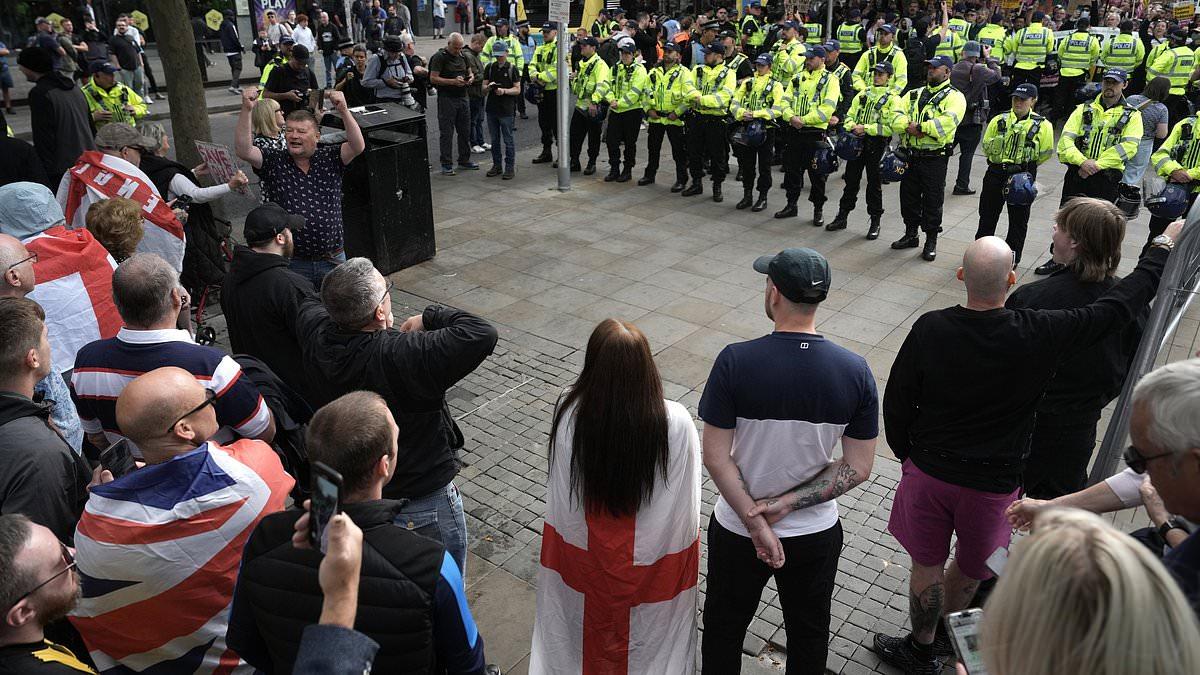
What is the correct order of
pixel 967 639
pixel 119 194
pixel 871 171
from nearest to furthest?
pixel 967 639
pixel 119 194
pixel 871 171

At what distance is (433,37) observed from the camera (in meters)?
31.1

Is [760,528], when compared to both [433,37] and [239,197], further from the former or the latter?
[433,37]

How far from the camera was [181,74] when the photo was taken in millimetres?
8203

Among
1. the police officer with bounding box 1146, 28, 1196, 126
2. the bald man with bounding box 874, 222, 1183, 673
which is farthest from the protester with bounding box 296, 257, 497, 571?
the police officer with bounding box 1146, 28, 1196, 126

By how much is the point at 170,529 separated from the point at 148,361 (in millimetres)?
1054

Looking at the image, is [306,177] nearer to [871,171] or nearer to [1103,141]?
[871,171]

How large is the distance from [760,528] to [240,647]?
5.57ft

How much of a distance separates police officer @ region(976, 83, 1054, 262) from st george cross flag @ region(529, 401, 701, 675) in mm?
6794

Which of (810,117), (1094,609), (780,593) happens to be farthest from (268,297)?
(810,117)

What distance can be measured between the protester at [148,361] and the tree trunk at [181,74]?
549cm

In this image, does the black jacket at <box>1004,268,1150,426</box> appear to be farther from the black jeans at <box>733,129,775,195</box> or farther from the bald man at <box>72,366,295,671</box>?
the black jeans at <box>733,129,775,195</box>

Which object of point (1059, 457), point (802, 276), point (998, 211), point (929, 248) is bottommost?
point (929, 248)

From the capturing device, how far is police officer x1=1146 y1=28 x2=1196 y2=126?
44.2 ft

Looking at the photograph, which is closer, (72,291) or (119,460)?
(119,460)
